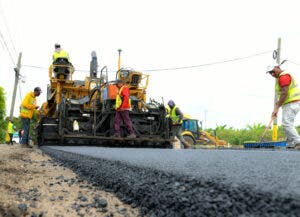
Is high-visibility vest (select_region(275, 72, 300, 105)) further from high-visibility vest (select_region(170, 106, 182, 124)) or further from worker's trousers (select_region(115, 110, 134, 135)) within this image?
high-visibility vest (select_region(170, 106, 182, 124))

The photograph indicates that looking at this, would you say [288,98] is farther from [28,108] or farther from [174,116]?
[28,108]

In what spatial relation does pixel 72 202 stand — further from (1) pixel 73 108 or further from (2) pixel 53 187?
(1) pixel 73 108

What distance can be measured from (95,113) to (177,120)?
125 inches

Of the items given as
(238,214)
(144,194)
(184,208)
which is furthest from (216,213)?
(144,194)

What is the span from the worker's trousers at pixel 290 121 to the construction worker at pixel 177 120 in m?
4.68

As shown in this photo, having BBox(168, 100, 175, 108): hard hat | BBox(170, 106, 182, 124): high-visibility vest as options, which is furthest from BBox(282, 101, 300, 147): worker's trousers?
BBox(168, 100, 175, 108): hard hat

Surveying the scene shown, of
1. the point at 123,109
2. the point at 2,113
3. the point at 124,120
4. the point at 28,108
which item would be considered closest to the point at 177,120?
the point at 124,120

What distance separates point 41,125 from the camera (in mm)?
8742

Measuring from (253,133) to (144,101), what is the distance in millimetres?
23751

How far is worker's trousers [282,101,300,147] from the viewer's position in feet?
20.5

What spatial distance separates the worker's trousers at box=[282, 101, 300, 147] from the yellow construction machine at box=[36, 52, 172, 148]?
330 centimetres

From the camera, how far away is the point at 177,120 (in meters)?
11.0

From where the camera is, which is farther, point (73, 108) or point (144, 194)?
point (73, 108)

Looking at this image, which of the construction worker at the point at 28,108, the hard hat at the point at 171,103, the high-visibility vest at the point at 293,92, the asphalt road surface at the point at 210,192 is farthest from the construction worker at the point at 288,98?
the construction worker at the point at 28,108
